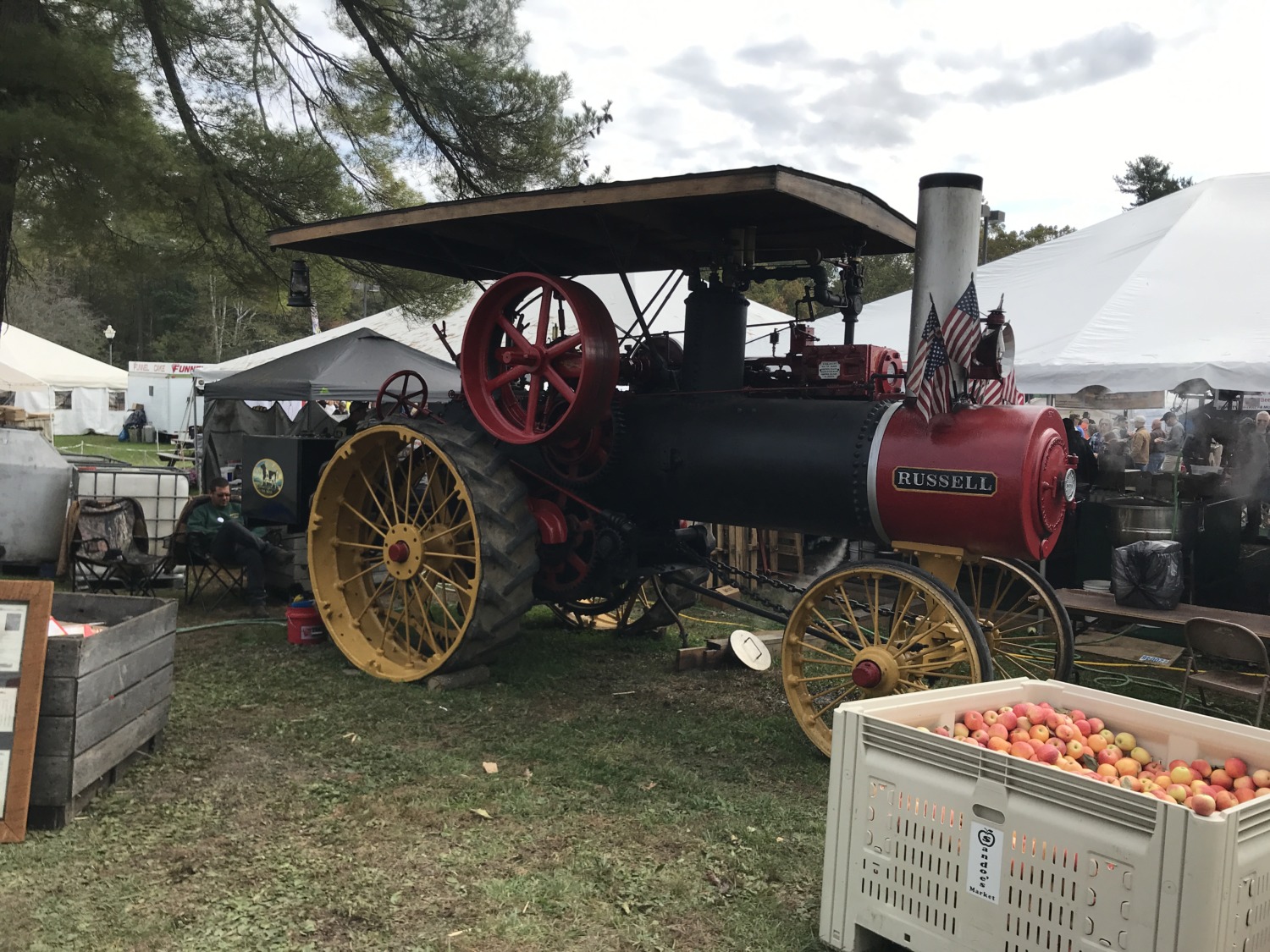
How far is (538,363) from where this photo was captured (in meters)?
5.23

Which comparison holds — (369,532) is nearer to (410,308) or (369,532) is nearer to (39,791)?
(39,791)

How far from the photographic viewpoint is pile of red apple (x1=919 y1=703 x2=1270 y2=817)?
2580mm

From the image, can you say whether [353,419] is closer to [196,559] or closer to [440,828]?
[196,559]

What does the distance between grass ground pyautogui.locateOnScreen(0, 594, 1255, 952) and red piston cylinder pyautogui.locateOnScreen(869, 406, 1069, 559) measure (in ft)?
4.00

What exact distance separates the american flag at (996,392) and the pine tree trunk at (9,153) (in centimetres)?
666

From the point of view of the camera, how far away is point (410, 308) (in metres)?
9.54

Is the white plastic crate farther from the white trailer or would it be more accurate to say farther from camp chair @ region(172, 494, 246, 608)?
the white trailer

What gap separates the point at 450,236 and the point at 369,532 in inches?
76.1

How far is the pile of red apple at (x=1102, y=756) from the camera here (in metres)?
2.58

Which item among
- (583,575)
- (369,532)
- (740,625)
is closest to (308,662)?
(369,532)

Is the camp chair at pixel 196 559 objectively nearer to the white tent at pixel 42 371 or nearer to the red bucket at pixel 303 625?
the red bucket at pixel 303 625

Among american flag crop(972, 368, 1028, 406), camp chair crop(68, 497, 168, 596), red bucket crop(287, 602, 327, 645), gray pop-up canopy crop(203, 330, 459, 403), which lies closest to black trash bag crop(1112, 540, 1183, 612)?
american flag crop(972, 368, 1028, 406)

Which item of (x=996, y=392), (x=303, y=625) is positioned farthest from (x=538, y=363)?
(x=303, y=625)

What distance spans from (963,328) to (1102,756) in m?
1.99
